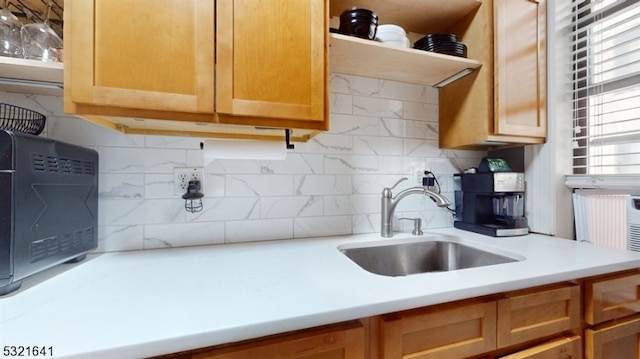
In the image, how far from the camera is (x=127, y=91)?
786mm

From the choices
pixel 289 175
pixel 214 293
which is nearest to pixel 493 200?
pixel 289 175

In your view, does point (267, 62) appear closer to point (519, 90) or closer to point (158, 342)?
point (158, 342)

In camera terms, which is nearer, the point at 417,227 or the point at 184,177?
the point at 184,177

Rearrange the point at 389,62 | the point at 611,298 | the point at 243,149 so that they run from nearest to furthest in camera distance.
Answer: the point at 611,298 < the point at 243,149 < the point at 389,62

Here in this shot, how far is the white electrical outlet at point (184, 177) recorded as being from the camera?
1.13 m

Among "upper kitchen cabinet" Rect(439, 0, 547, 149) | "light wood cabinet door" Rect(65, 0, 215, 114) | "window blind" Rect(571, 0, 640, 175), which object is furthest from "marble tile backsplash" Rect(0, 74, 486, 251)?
"window blind" Rect(571, 0, 640, 175)

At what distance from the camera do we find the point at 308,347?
2.00 ft

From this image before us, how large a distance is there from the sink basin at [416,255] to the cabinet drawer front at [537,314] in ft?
0.99

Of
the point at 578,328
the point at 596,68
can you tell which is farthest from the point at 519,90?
the point at 578,328

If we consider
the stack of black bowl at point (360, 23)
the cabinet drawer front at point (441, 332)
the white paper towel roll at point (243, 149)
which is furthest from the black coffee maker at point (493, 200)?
the white paper towel roll at point (243, 149)

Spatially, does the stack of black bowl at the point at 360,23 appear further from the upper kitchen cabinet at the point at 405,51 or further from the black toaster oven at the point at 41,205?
the black toaster oven at the point at 41,205

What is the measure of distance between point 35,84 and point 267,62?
75 cm

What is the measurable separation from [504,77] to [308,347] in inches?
54.5

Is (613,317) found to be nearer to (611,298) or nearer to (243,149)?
(611,298)
